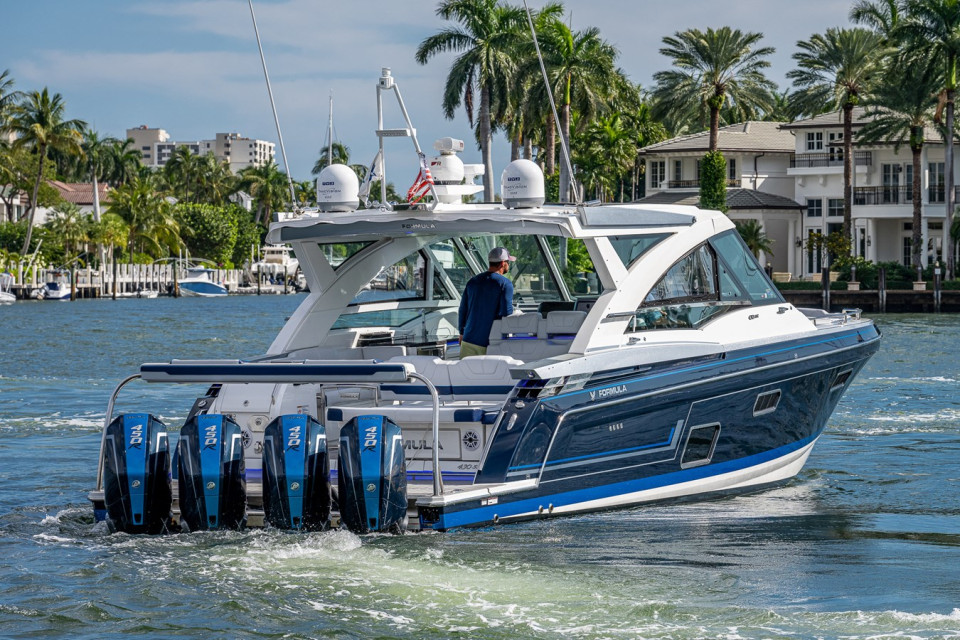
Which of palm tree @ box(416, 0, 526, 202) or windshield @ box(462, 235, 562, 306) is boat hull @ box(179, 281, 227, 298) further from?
windshield @ box(462, 235, 562, 306)

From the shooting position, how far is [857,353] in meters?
10.9

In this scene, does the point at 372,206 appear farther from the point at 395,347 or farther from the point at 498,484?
the point at 498,484

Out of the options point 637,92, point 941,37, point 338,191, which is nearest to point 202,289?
point 637,92

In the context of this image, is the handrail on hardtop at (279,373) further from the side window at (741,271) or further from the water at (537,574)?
the side window at (741,271)

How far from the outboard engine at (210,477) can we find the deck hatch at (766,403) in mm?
3991

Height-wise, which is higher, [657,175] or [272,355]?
[657,175]

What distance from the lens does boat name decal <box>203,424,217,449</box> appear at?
780 cm

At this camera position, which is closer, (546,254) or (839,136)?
(546,254)

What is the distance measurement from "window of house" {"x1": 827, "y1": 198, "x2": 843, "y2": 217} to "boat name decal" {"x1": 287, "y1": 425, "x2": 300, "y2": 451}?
59.9 meters

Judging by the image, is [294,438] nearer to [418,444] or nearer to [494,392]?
[418,444]

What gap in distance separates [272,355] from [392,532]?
267 cm

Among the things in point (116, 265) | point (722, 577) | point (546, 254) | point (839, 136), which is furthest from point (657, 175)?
point (722, 577)

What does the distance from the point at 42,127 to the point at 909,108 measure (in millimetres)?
52626

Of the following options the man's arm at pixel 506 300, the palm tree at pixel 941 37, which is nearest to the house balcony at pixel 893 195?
the palm tree at pixel 941 37
